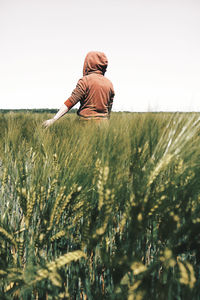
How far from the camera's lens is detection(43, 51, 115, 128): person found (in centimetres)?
188

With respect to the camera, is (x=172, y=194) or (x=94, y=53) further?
(x=94, y=53)

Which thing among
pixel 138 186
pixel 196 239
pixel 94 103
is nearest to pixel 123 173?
pixel 138 186

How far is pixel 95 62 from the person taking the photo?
6.66ft

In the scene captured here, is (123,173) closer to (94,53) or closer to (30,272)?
(30,272)

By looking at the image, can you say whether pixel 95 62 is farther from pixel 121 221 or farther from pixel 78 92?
pixel 121 221

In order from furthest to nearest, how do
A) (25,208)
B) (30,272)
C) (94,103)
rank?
(94,103) → (25,208) → (30,272)

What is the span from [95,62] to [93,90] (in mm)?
341

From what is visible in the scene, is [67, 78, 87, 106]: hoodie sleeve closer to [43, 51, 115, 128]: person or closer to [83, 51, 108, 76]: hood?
[43, 51, 115, 128]: person

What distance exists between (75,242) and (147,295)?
0.20 meters

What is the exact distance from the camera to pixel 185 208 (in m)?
0.37

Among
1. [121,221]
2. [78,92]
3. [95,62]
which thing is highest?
[95,62]

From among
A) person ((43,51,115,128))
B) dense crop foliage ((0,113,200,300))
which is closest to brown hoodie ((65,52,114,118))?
person ((43,51,115,128))

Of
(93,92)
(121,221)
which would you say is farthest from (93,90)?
(121,221)

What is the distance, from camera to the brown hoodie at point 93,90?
6.18ft
